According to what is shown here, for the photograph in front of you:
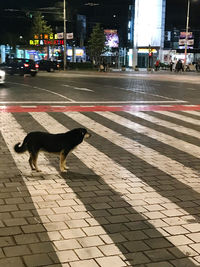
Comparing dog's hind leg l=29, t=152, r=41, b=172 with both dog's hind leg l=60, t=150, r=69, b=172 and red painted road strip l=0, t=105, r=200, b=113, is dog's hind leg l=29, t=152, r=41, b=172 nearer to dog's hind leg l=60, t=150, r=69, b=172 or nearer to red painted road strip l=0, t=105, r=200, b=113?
dog's hind leg l=60, t=150, r=69, b=172

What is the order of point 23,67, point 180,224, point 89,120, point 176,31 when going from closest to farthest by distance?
1. point 180,224
2. point 89,120
3. point 23,67
4. point 176,31

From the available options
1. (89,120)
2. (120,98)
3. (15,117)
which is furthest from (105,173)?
(120,98)

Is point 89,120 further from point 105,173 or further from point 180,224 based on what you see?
point 180,224

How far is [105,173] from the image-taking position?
22.1 ft

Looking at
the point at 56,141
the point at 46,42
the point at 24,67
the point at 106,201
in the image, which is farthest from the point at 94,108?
the point at 46,42

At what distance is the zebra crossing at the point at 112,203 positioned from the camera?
3.97 metres

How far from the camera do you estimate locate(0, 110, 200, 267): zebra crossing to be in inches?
156

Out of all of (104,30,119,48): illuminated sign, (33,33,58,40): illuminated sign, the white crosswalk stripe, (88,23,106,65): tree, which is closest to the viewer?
the white crosswalk stripe

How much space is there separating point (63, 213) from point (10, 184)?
4.59 feet

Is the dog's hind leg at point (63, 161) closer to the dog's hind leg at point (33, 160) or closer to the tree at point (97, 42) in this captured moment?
the dog's hind leg at point (33, 160)

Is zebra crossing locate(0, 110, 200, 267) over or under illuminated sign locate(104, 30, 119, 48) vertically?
under

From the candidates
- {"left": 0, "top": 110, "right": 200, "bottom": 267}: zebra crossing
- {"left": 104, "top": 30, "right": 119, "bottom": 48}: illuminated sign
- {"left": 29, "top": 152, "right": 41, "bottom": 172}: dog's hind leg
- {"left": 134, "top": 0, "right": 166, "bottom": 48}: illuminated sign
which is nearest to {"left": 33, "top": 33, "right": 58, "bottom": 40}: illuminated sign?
{"left": 104, "top": 30, "right": 119, "bottom": 48}: illuminated sign

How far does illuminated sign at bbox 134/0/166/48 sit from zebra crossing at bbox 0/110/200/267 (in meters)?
58.6

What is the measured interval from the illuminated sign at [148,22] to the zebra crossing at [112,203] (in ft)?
192
